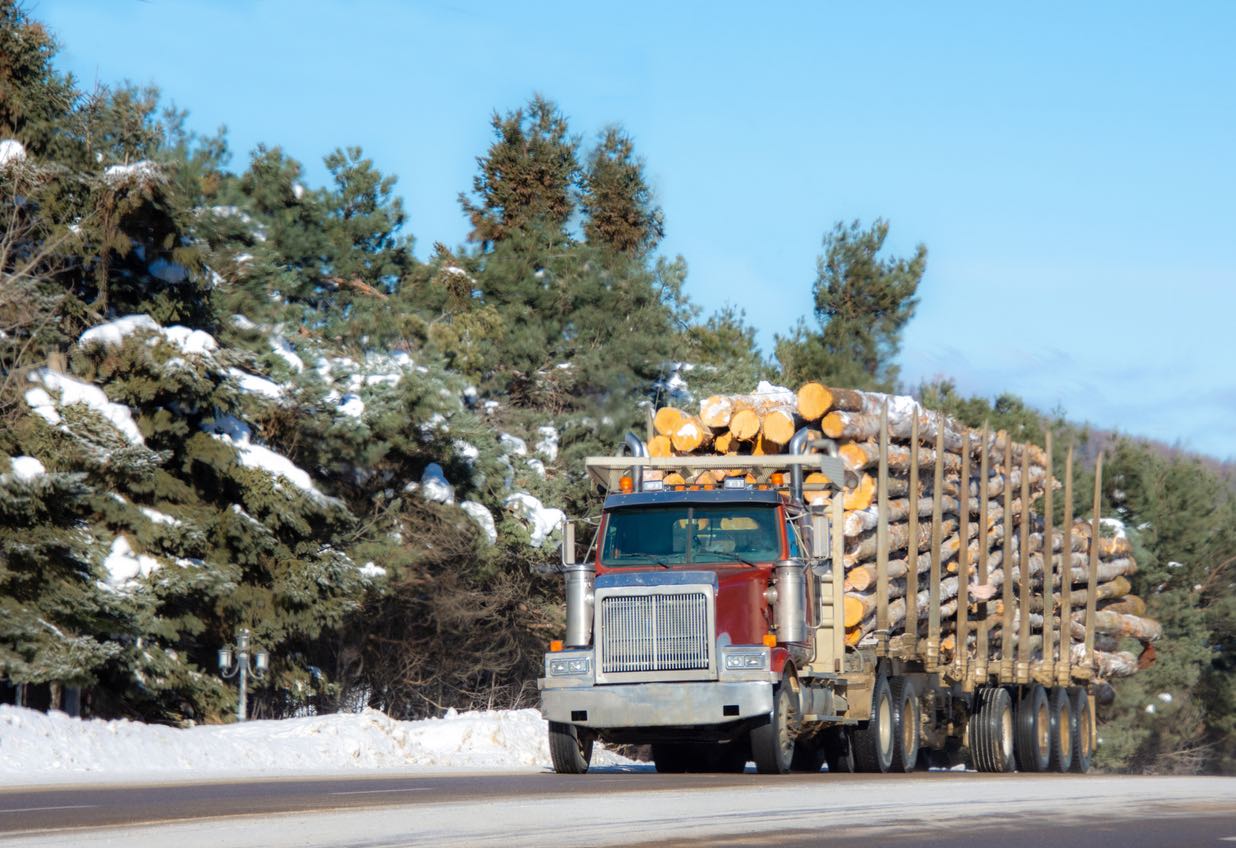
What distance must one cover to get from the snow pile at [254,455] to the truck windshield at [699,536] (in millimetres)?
12710

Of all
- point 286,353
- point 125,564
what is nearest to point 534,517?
point 286,353

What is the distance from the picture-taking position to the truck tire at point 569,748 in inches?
714

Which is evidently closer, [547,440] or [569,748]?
[569,748]

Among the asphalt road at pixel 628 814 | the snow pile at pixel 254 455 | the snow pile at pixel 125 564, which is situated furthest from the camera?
the snow pile at pixel 254 455

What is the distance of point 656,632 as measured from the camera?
17.4 metres

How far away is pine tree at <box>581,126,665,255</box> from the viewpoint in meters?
55.3

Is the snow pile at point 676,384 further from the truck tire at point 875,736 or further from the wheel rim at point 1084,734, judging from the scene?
the truck tire at point 875,736

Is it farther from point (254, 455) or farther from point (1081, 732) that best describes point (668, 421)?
point (254, 455)

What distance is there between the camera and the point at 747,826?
1109 centimetres

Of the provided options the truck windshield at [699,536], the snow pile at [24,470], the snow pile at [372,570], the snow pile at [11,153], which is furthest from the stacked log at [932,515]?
the snow pile at [11,153]

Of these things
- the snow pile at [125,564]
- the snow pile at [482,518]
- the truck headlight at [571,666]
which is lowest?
the truck headlight at [571,666]

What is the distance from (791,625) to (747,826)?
6752mm

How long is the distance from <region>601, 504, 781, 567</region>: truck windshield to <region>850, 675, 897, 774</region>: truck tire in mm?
2759

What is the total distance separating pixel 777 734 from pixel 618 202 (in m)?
39.5
